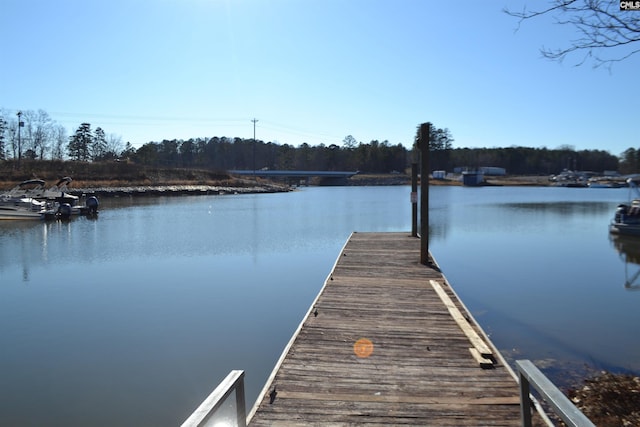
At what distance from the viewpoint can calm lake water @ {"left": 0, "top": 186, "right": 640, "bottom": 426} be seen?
6.42 m

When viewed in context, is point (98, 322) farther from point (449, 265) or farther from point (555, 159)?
point (555, 159)

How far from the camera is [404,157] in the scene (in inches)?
5025

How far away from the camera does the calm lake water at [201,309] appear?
6418 millimetres

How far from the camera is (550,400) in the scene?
242 cm

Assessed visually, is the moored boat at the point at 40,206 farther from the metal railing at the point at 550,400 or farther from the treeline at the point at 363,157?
the treeline at the point at 363,157

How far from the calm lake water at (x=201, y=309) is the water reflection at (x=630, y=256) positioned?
23 centimetres

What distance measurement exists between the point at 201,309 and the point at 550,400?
8636 millimetres

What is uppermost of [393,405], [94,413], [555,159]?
[555,159]

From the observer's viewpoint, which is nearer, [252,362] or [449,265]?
[252,362]

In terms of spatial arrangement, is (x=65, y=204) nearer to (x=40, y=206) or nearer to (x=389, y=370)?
(x=40, y=206)

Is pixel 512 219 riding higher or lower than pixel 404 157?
lower

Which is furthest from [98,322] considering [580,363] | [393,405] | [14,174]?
[14,174]

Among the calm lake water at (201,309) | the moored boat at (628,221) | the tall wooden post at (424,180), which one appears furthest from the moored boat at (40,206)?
the moored boat at (628,221)

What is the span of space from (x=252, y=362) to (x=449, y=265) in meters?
9.46
